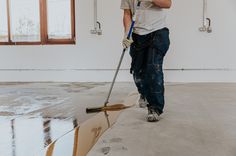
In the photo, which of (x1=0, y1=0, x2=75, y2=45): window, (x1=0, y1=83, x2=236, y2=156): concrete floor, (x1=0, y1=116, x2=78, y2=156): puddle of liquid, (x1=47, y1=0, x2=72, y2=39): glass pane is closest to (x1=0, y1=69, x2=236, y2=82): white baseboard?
(x1=0, y1=0, x2=75, y2=45): window

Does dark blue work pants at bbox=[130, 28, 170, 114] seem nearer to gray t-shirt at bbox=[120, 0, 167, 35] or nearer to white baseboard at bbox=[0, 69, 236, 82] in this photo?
gray t-shirt at bbox=[120, 0, 167, 35]

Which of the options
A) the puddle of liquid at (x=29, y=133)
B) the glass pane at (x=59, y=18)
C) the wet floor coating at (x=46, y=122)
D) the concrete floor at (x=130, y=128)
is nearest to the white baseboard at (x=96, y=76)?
the glass pane at (x=59, y=18)

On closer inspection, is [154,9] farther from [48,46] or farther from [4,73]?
[4,73]

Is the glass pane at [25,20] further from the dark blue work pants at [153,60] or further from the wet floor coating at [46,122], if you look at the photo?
the dark blue work pants at [153,60]

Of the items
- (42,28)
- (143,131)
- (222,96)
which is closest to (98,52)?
(42,28)

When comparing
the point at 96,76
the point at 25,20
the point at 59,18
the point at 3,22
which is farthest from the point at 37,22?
the point at 96,76

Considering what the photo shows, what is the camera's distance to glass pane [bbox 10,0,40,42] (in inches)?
226

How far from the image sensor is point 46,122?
8.14 feet

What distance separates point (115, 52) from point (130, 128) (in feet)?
11.1

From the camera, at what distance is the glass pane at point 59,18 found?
566cm

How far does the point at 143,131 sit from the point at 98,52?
354cm

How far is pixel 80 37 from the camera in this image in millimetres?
5555

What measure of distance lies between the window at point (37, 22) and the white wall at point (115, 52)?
0.16 m

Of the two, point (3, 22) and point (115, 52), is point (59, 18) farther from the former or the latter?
point (115, 52)
